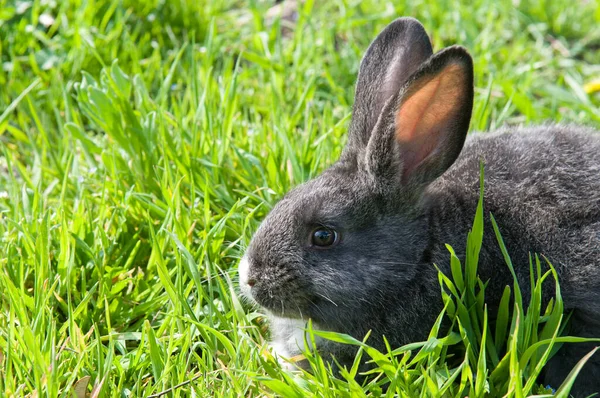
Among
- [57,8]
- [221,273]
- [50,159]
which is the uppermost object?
[57,8]

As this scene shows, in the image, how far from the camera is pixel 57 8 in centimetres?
657

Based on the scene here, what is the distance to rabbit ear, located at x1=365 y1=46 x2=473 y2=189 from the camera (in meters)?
3.84

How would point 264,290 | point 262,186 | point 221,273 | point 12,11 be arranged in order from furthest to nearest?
point 12,11
point 262,186
point 221,273
point 264,290

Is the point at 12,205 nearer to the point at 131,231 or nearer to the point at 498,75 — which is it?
the point at 131,231

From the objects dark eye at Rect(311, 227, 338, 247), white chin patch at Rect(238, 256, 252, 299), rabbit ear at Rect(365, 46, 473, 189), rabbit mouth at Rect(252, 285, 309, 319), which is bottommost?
rabbit mouth at Rect(252, 285, 309, 319)

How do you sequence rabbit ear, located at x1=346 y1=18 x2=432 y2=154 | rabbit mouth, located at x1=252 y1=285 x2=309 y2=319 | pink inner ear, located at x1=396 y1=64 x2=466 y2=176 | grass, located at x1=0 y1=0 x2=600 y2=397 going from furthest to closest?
rabbit ear, located at x1=346 y1=18 x2=432 y2=154 → rabbit mouth, located at x1=252 y1=285 x2=309 y2=319 → pink inner ear, located at x1=396 y1=64 x2=466 y2=176 → grass, located at x1=0 y1=0 x2=600 y2=397

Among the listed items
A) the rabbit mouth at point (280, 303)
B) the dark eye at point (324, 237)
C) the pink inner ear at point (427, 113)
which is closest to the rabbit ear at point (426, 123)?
the pink inner ear at point (427, 113)

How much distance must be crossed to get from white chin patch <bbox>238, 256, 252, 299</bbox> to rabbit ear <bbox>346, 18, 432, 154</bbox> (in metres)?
0.81

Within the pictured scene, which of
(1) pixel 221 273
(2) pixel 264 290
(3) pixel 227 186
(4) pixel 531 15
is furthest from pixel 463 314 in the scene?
(4) pixel 531 15

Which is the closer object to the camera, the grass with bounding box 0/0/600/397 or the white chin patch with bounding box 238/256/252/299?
the grass with bounding box 0/0/600/397

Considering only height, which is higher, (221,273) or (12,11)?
(12,11)

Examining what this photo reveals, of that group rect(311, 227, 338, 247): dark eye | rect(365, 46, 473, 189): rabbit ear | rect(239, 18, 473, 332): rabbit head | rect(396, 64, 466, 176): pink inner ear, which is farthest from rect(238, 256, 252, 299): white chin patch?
rect(396, 64, 466, 176): pink inner ear

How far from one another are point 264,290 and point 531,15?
13.7 ft

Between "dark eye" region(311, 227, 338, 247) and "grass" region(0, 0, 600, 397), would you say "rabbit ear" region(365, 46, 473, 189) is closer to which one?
"dark eye" region(311, 227, 338, 247)
